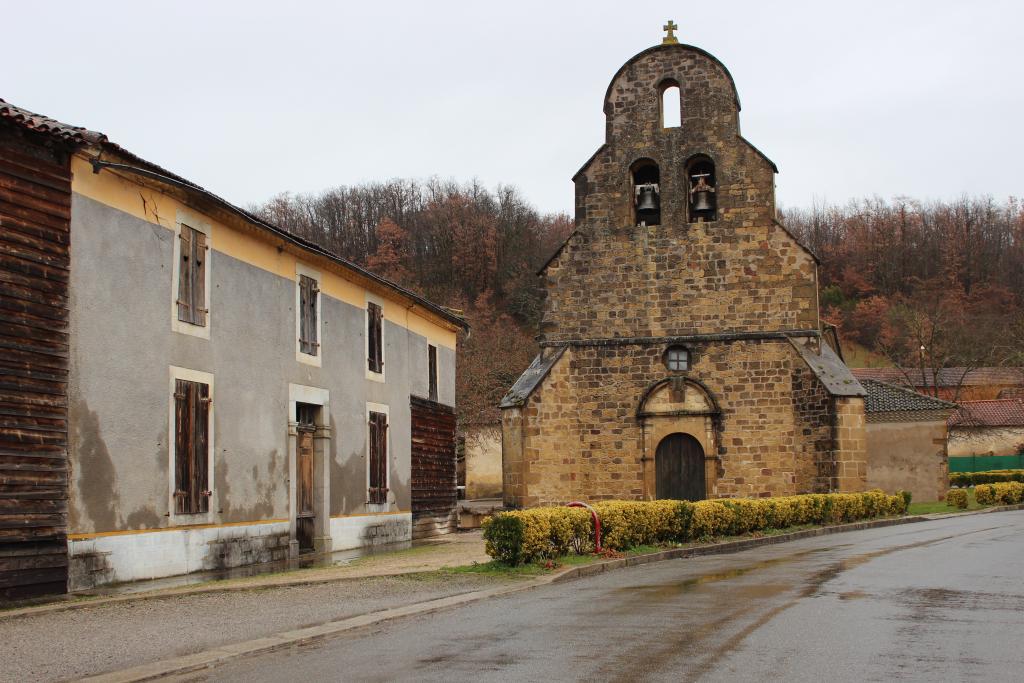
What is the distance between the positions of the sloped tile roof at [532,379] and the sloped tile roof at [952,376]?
49.7m

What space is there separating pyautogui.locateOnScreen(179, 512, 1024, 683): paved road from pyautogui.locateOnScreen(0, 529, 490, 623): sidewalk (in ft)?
10.1

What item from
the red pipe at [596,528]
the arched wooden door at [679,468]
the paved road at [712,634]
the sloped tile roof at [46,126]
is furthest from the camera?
the arched wooden door at [679,468]

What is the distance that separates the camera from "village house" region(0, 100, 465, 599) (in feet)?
38.1

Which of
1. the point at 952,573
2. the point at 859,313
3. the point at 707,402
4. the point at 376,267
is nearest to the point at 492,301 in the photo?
the point at 376,267

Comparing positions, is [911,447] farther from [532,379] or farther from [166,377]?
[166,377]

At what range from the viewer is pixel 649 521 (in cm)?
1734

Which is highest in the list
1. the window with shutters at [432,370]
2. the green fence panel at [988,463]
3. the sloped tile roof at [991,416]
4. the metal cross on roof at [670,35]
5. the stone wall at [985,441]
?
the metal cross on roof at [670,35]

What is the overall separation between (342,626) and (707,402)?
17995 millimetres

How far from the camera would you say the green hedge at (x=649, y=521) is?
14.1 metres

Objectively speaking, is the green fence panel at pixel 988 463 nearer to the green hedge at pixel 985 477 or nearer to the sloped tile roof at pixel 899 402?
the green hedge at pixel 985 477

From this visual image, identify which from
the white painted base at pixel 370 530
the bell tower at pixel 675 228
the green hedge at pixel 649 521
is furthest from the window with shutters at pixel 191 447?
the bell tower at pixel 675 228

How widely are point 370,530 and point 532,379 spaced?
293 inches

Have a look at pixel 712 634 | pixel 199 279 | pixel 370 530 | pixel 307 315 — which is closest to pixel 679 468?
pixel 370 530

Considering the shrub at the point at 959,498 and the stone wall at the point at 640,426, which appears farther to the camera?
the shrub at the point at 959,498
